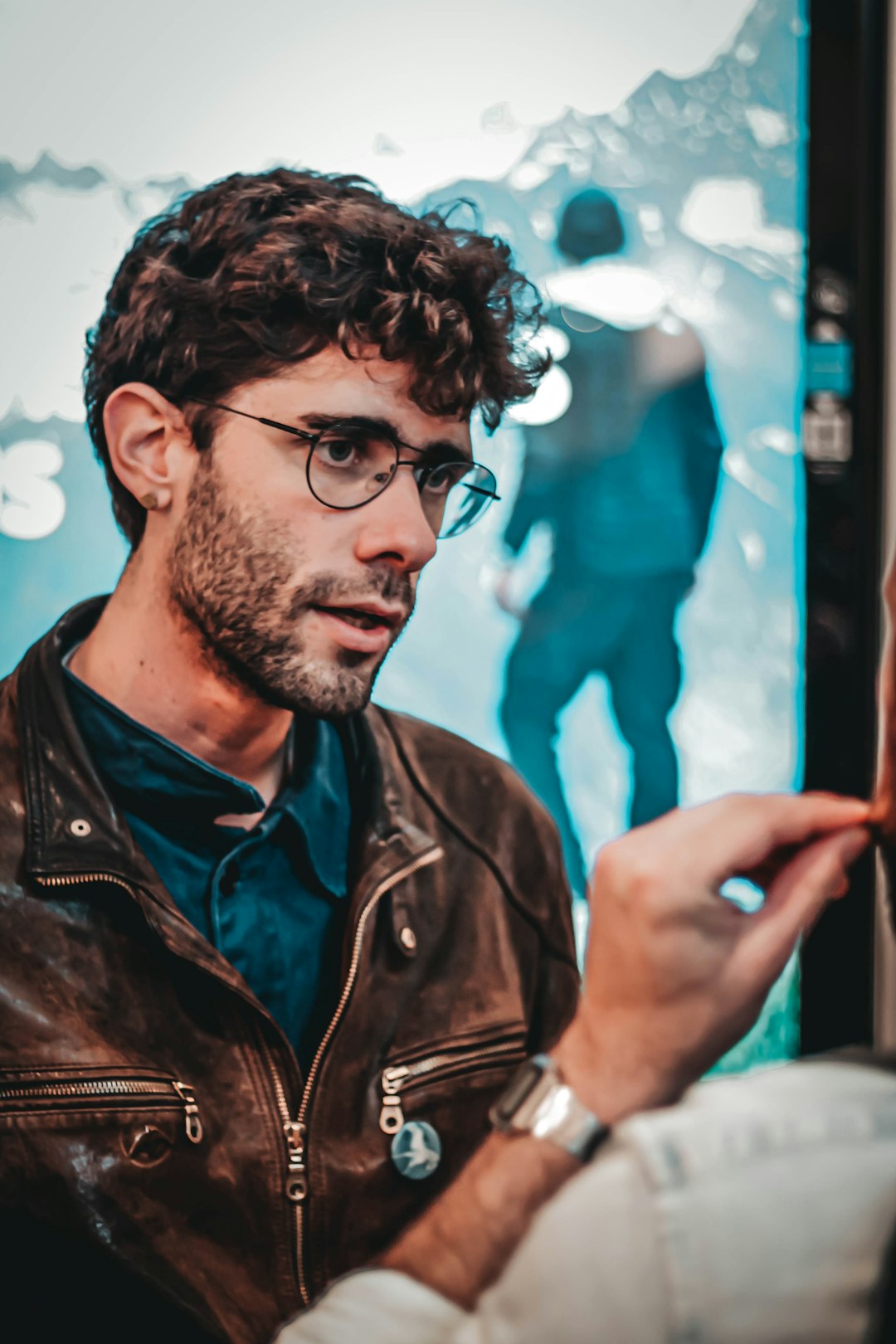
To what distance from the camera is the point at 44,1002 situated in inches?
47.7

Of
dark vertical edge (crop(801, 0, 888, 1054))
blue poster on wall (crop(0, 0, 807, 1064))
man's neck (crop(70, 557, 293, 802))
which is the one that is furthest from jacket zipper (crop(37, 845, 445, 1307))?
dark vertical edge (crop(801, 0, 888, 1054))

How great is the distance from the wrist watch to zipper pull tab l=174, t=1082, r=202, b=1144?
461mm

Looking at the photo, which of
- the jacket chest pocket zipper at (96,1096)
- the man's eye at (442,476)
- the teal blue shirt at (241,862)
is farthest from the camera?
the man's eye at (442,476)

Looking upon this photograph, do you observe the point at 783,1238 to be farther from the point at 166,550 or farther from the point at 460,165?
the point at 460,165

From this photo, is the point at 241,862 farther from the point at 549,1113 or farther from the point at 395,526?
the point at 549,1113

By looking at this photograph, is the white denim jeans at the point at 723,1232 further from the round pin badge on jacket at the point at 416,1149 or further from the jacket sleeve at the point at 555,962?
the jacket sleeve at the point at 555,962

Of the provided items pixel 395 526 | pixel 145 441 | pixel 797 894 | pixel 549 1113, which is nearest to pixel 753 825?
pixel 797 894

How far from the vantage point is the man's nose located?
135 centimetres

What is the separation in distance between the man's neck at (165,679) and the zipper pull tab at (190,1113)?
0.37 m

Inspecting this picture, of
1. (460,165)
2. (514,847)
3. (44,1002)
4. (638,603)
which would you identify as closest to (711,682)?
(638,603)

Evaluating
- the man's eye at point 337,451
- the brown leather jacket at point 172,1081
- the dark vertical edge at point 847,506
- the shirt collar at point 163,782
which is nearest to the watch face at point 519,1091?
the brown leather jacket at point 172,1081

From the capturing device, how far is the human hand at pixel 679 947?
2.81ft

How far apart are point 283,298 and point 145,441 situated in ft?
0.81

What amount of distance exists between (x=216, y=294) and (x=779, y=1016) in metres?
1.34
